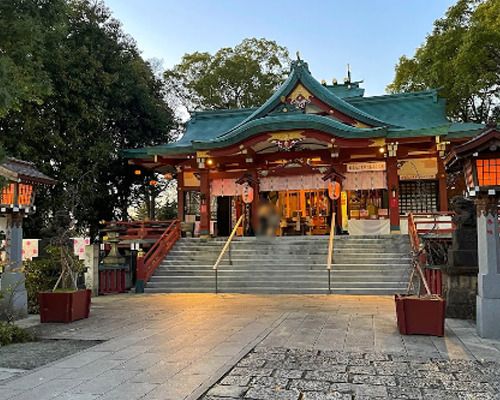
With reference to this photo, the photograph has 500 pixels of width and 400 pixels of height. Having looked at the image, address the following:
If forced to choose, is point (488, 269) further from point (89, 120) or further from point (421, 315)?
point (89, 120)

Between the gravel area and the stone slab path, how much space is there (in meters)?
0.25

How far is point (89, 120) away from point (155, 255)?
7382 millimetres

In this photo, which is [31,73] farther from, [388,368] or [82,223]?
[82,223]

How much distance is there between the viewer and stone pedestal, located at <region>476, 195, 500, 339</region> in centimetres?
705

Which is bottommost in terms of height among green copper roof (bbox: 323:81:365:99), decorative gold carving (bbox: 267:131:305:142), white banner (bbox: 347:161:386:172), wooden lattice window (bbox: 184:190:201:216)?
wooden lattice window (bbox: 184:190:201:216)

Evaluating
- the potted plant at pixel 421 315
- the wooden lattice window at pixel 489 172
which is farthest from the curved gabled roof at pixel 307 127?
the potted plant at pixel 421 315

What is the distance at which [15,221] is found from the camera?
955 centimetres

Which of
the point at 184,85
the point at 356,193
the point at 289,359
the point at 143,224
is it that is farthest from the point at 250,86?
the point at 289,359

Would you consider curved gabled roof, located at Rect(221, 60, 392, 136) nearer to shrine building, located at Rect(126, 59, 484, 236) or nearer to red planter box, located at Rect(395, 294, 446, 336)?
shrine building, located at Rect(126, 59, 484, 236)

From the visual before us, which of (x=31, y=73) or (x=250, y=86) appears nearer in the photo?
(x=31, y=73)

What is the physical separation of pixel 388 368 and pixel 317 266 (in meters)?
8.67

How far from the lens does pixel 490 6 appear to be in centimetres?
2102

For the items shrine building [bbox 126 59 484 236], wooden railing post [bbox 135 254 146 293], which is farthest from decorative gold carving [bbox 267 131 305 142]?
wooden railing post [bbox 135 254 146 293]

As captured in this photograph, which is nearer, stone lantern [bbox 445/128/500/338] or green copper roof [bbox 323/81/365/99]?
stone lantern [bbox 445/128/500/338]
